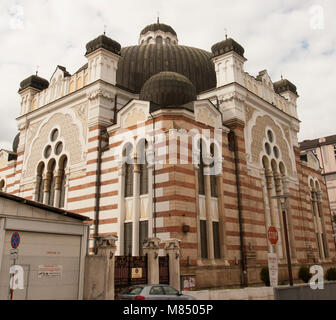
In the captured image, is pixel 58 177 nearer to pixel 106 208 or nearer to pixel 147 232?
pixel 106 208

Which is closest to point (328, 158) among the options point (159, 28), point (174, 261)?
point (159, 28)

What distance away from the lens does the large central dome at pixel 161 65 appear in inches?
1139

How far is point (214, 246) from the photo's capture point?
21266mm

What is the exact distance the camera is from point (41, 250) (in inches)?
549

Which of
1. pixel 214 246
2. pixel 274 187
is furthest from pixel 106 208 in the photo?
pixel 274 187

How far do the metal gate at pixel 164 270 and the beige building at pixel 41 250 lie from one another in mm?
3877

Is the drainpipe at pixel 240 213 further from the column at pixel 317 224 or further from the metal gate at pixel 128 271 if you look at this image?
the column at pixel 317 224

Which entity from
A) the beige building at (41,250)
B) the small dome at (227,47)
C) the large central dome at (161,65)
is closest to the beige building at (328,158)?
the large central dome at (161,65)

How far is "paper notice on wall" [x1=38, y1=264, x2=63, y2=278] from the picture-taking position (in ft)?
45.0

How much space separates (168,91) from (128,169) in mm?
5509

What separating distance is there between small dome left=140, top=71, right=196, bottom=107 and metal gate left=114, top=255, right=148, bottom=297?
10.3 meters

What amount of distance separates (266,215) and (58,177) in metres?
15.0

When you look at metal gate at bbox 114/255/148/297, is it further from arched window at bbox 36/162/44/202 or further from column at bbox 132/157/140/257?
arched window at bbox 36/162/44/202

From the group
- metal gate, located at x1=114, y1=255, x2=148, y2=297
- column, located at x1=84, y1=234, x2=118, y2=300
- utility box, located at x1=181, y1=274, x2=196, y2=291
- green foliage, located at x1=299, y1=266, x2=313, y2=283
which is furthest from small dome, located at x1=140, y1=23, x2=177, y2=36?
column, located at x1=84, y1=234, x2=118, y2=300
